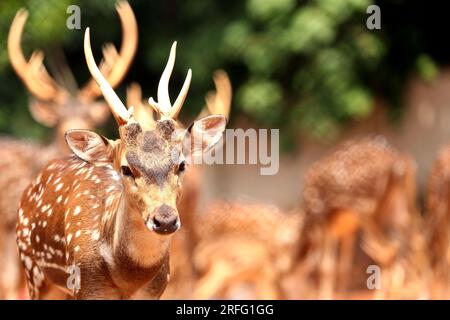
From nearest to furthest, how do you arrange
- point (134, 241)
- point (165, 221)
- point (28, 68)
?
point (165, 221) → point (134, 241) → point (28, 68)

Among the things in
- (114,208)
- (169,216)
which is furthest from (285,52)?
(169,216)

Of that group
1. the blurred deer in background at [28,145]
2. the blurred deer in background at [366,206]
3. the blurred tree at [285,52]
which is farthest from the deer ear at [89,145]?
the blurred tree at [285,52]

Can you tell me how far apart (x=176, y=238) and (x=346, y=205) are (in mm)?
1624

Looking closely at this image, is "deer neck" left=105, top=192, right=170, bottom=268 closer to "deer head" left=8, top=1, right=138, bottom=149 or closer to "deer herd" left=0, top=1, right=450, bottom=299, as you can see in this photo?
"deer herd" left=0, top=1, right=450, bottom=299

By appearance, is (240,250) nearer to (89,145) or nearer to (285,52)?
(285,52)

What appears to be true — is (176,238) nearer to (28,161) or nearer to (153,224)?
(28,161)

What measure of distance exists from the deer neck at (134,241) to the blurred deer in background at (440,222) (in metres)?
4.20

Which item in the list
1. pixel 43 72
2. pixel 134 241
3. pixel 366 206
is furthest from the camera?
pixel 366 206

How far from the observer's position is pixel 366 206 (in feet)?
26.6

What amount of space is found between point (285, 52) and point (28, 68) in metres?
4.99

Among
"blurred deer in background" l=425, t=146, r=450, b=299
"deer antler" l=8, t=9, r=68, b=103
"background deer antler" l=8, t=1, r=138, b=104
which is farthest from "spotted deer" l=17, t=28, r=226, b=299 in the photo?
"blurred deer in background" l=425, t=146, r=450, b=299

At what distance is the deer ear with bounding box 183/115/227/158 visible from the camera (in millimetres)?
3842

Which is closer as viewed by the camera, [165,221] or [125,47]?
[165,221]
